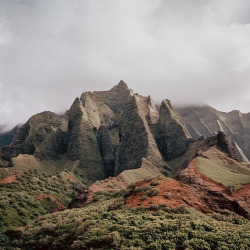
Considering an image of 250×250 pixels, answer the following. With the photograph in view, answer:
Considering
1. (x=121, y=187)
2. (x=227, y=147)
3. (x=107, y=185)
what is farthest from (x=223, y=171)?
(x=227, y=147)

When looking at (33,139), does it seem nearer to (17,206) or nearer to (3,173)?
(3,173)

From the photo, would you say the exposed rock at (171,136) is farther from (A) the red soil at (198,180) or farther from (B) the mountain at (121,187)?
(A) the red soil at (198,180)

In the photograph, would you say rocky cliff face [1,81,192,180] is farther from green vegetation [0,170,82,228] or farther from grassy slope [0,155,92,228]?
green vegetation [0,170,82,228]

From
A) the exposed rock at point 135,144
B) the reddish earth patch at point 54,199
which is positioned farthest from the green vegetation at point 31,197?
the exposed rock at point 135,144

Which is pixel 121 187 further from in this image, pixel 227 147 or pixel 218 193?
pixel 227 147

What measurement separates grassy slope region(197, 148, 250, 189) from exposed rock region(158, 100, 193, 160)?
38.3 m

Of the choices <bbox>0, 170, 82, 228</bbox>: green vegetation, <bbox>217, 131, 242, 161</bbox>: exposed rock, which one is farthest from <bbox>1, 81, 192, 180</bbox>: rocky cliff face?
<bbox>0, 170, 82, 228</bbox>: green vegetation

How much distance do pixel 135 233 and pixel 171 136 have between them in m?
110

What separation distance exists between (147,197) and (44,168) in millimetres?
88661

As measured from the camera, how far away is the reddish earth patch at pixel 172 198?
89.3 feet

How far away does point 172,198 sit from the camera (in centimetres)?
2889

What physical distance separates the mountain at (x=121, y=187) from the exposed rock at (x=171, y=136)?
1.64 ft

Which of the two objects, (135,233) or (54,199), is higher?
(135,233)

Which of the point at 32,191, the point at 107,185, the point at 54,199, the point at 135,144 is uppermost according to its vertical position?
the point at 135,144
